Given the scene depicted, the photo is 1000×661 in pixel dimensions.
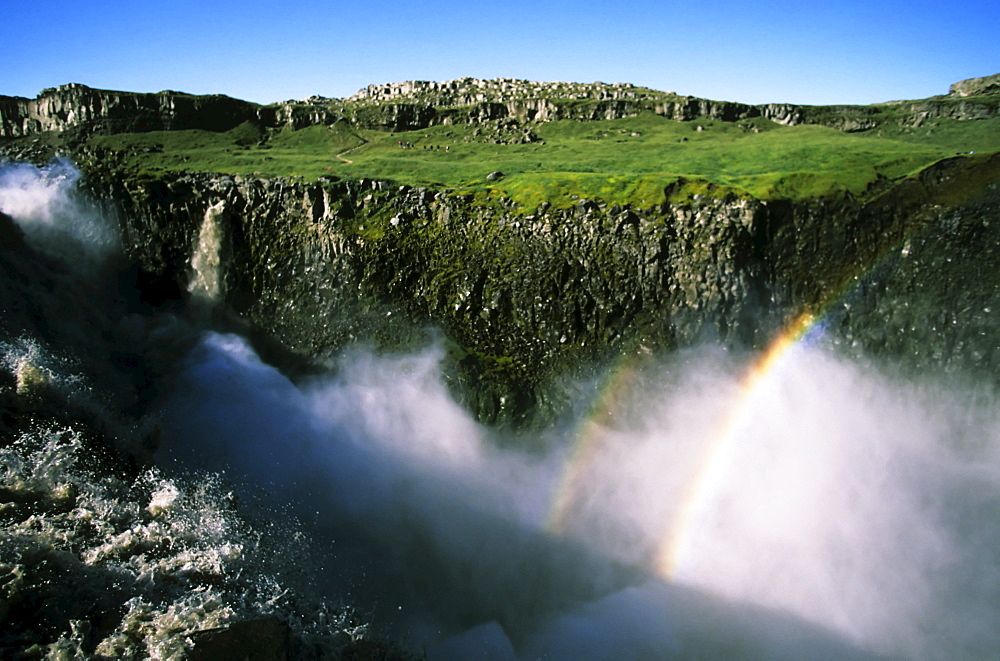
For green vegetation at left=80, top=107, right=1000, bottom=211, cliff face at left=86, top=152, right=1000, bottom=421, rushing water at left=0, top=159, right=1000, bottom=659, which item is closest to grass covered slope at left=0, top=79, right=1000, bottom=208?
green vegetation at left=80, top=107, right=1000, bottom=211

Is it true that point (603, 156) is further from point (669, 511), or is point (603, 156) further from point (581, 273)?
point (669, 511)

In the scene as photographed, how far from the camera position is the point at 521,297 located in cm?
2464

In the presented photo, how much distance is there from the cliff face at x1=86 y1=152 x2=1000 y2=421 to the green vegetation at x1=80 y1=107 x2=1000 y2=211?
150 centimetres

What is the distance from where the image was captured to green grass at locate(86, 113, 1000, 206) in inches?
1006

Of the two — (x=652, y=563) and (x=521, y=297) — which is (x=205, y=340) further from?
(x=652, y=563)

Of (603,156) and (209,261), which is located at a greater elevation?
(603,156)

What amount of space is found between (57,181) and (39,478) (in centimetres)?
2305

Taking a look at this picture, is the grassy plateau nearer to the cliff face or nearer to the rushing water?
the cliff face

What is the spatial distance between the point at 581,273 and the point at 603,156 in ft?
55.4

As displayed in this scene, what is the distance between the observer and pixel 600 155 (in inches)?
1527

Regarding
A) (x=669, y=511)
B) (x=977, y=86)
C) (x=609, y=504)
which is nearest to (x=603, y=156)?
(x=609, y=504)

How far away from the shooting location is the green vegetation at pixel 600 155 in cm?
2553

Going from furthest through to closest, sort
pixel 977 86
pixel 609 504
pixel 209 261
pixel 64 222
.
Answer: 1. pixel 977 86
2. pixel 64 222
3. pixel 209 261
4. pixel 609 504

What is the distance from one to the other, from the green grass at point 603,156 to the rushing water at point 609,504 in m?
7.83
